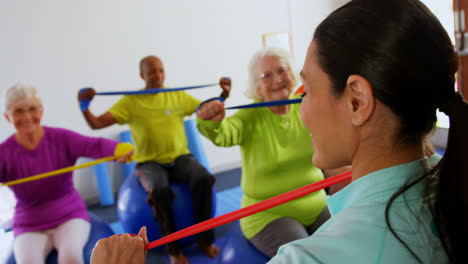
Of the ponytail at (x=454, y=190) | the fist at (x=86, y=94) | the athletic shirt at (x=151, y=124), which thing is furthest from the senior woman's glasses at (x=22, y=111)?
the ponytail at (x=454, y=190)

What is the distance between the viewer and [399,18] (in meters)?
0.61

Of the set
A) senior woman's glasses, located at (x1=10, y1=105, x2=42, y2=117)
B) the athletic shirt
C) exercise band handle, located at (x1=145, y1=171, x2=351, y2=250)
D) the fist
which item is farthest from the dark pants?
exercise band handle, located at (x1=145, y1=171, x2=351, y2=250)

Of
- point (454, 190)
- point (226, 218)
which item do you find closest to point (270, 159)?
point (226, 218)

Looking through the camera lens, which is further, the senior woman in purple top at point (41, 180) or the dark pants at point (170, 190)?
the dark pants at point (170, 190)

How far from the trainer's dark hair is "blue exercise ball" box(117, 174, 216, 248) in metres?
2.19

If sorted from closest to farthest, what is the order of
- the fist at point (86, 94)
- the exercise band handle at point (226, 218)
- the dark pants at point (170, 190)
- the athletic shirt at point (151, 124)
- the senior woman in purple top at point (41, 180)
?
the exercise band handle at point (226, 218), the senior woman in purple top at point (41, 180), the dark pants at point (170, 190), the fist at point (86, 94), the athletic shirt at point (151, 124)

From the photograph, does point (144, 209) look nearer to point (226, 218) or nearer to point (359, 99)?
point (226, 218)

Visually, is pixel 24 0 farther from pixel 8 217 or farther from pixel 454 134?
pixel 454 134

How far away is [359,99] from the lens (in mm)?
662

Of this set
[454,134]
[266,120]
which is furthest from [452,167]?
[266,120]

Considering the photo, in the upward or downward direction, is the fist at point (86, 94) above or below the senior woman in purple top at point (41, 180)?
above

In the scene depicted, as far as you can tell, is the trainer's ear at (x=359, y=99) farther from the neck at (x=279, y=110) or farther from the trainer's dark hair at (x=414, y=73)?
the neck at (x=279, y=110)

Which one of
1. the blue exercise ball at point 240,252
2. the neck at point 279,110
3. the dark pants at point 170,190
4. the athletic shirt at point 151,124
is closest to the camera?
the blue exercise ball at point 240,252

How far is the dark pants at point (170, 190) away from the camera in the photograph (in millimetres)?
2588
